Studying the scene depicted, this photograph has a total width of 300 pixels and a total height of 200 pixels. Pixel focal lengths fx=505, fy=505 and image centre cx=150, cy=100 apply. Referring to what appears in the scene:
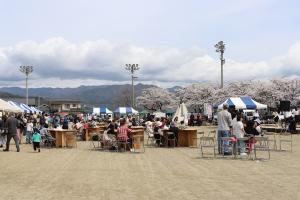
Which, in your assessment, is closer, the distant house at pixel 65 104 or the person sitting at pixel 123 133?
the person sitting at pixel 123 133

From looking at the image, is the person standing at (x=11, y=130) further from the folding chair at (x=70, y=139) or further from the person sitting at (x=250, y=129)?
the person sitting at (x=250, y=129)

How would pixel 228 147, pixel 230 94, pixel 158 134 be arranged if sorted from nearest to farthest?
pixel 228 147, pixel 158 134, pixel 230 94

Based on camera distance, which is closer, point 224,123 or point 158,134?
point 224,123

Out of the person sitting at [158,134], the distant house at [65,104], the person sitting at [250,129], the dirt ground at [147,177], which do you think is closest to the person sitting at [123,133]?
the dirt ground at [147,177]

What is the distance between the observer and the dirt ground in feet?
30.4

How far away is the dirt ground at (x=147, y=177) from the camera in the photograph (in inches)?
364

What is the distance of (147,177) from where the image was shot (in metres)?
11.5

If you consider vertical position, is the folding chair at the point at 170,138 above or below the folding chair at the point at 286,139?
above

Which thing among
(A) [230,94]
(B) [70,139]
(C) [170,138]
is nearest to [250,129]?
(C) [170,138]

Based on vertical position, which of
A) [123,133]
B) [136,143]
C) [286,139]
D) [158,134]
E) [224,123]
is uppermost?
[224,123]

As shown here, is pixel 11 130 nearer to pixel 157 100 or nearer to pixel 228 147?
pixel 228 147

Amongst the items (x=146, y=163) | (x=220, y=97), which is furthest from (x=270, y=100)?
(x=146, y=163)

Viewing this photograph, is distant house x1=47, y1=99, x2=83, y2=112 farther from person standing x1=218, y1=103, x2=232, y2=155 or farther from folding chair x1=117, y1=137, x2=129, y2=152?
person standing x1=218, y1=103, x2=232, y2=155

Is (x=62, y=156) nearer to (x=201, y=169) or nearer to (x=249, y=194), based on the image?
(x=201, y=169)
